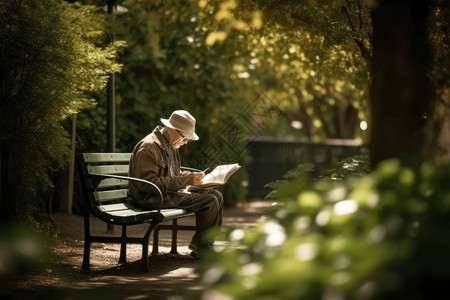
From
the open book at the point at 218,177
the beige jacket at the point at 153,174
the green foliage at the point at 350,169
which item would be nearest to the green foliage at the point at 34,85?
the beige jacket at the point at 153,174

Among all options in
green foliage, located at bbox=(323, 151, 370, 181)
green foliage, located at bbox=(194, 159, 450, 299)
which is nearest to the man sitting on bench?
green foliage, located at bbox=(323, 151, 370, 181)

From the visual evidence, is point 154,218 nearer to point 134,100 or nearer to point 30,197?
point 30,197

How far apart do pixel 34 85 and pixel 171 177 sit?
5.34ft

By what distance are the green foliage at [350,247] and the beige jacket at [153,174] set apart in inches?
153

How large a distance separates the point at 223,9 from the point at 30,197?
11.3 feet

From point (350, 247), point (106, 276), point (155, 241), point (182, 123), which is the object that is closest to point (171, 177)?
point (182, 123)

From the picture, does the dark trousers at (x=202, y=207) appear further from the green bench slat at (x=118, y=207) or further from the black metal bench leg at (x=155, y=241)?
the black metal bench leg at (x=155, y=241)

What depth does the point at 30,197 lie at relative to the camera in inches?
323

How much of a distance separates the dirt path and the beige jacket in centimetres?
64

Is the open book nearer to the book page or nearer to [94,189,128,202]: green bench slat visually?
the book page

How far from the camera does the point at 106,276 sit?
711 cm

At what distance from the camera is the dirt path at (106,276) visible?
5.65 metres

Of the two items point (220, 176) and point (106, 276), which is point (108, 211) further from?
point (220, 176)

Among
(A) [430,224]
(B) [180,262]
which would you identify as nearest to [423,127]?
(A) [430,224]
